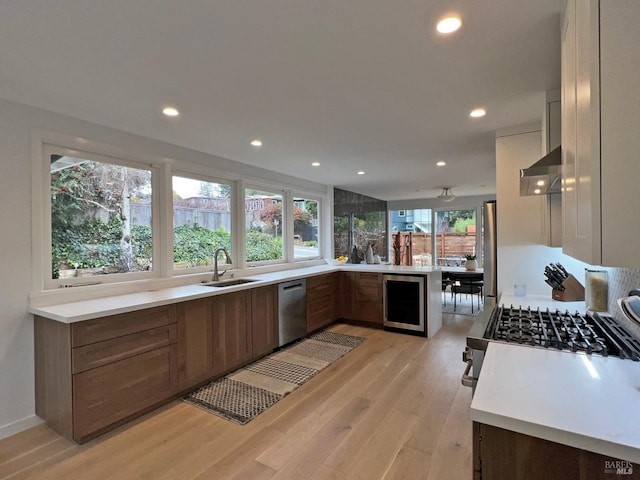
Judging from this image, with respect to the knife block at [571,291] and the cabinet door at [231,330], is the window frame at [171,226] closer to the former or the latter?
the cabinet door at [231,330]

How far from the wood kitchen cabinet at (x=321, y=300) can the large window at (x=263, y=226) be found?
0.79 m

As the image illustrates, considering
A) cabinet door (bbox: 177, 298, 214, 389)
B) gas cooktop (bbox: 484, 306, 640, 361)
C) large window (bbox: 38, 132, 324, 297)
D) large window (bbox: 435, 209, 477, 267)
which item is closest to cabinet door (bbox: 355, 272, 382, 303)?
large window (bbox: 38, 132, 324, 297)

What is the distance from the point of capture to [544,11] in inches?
53.4

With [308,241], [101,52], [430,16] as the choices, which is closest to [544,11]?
[430,16]

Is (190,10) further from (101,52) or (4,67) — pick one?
(4,67)

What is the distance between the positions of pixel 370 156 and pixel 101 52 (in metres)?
2.80

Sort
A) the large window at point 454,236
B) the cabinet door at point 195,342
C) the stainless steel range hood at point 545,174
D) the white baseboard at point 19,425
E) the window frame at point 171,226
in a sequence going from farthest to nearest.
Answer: the large window at point 454,236, the window frame at point 171,226, the cabinet door at point 195,342, the white baseboard at point 19,425, the stainless steel range hood at point 545,174

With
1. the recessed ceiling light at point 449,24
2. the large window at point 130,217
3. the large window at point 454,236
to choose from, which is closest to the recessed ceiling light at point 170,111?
the large window at point 130,217

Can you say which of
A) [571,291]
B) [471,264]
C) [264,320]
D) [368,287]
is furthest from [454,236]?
[264,320]

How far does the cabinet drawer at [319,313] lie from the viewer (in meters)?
4.17

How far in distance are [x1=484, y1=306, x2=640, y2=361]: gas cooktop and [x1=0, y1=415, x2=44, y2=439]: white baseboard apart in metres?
3.09

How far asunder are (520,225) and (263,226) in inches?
123

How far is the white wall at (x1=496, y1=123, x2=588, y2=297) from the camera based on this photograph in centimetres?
269

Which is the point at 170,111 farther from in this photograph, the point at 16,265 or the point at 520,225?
the point at 520,225
